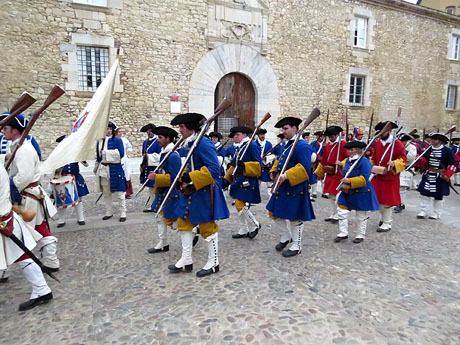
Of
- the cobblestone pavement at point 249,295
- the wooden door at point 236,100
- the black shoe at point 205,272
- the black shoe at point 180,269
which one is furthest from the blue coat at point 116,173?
the wooden door at point 236,100

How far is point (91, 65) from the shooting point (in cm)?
1080

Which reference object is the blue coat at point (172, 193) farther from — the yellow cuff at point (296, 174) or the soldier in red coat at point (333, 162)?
the soldier in red coat at point (333, 162)

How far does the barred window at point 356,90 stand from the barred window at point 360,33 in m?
1.52

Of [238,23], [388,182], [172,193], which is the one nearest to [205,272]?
[172,193]

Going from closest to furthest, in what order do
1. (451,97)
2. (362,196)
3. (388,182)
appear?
(362,196) → (388,182) → (451,97)

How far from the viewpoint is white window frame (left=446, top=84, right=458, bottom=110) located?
18.9 metres

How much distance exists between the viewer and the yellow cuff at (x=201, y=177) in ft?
12.0

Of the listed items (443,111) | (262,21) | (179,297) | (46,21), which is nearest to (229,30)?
(262,21)

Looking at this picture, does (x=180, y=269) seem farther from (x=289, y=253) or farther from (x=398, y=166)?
(x=398, y=166)

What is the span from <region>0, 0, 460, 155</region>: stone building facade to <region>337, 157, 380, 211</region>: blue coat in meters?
Result: 8.17

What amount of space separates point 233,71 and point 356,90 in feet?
22.4

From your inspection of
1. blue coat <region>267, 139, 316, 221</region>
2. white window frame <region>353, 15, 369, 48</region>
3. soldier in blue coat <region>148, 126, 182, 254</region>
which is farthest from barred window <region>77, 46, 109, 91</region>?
white window frame <region>353, 15, 369, 48</region>

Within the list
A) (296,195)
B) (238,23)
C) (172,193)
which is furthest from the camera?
(238,23)

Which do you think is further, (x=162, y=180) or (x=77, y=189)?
(x=77, y=189)
